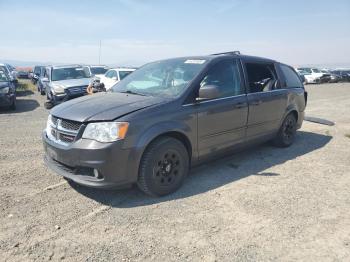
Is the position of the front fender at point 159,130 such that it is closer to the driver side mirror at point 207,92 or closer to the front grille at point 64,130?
the driver side mirror at point 207,92

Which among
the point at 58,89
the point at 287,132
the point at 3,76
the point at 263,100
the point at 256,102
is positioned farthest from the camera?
the point at 58,89

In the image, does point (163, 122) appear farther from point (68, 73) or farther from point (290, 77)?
point (68, 73)

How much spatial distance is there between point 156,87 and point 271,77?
2.44 metres

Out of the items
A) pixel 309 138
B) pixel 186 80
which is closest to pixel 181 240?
pixel 186 80

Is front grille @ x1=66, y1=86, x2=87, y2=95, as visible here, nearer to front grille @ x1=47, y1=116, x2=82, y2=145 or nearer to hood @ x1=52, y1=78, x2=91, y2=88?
hood @ x1=52, y1=78, x2=91, y2=88

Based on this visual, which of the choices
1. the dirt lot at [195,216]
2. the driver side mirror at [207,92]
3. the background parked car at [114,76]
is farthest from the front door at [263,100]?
the background parked car at [114,76]

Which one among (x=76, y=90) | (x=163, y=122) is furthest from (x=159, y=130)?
(x=76, y=90)

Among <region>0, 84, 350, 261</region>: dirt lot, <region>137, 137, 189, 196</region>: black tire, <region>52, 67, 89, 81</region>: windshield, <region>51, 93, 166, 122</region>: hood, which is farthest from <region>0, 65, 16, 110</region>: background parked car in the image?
<region>137, 137, 189, 196</region>: black tire

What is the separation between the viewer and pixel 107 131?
11.9 ft

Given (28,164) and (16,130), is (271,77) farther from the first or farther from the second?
(16,130)

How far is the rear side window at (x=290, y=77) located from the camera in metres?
6.39

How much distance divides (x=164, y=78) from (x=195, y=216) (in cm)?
211

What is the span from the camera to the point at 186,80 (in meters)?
4.50

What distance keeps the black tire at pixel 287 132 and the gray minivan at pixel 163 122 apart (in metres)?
0.48
